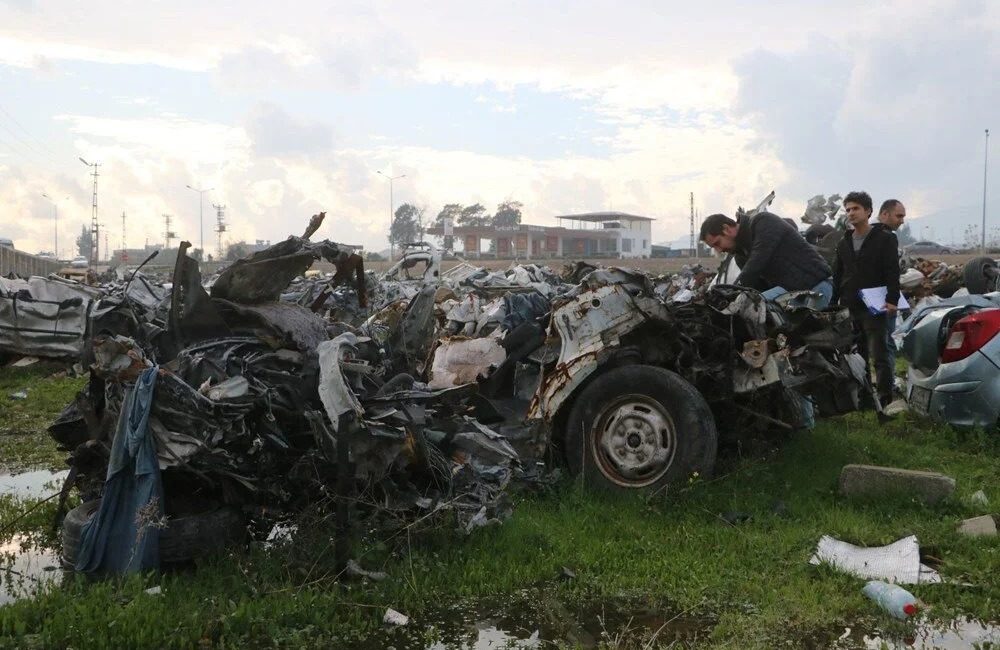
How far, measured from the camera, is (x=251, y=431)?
4.45 metres

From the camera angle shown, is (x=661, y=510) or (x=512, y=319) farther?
(x=512, y=319)

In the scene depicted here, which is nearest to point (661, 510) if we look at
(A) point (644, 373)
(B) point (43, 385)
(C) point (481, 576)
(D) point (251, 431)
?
(A) point (644, 373)

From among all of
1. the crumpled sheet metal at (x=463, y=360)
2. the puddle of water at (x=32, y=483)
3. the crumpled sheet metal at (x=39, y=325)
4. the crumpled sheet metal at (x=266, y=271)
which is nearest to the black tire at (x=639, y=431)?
the crumpled sheet metal at (x=463, y=360)

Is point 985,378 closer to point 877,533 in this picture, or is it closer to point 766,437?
point 766,437

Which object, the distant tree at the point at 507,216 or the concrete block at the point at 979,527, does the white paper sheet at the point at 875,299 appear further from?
the distant tree at the point at 507,216

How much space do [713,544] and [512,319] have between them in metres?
3.09

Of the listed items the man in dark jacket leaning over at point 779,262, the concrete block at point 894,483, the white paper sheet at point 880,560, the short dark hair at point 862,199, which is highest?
the short dark hair at point 862,199

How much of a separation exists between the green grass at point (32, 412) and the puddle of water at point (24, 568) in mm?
2124

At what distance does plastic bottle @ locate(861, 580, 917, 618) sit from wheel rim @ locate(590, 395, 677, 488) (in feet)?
5.02

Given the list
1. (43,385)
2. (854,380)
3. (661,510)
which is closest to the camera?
(661,510)

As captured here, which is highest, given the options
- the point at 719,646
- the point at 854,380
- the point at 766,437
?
the point at 854,380

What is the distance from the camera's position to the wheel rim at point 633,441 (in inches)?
212

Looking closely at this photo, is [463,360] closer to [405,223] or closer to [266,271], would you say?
[266,271]

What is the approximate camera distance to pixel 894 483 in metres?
5.36
